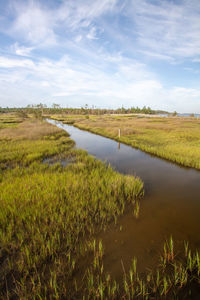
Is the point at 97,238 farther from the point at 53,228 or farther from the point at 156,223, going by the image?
the point at 156,223

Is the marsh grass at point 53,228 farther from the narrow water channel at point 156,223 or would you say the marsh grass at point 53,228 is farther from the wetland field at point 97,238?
the narrow water channel at point 156,223

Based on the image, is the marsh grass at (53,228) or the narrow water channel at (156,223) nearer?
the marsh grass at (53,228)

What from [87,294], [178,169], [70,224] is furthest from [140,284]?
[178,169]

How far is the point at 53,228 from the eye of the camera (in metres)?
4.64

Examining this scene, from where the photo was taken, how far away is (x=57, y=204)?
585cm

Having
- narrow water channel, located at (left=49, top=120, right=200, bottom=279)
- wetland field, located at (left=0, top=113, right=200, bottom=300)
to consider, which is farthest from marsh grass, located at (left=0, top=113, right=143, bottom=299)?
narrow water channel, located at (left=49, top=120, right=200, bottom=279)

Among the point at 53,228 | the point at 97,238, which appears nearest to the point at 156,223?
the point at 97,238

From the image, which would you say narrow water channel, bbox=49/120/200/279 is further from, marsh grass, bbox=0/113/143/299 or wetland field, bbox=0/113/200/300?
marsh grass, bbox=0/113/143/299

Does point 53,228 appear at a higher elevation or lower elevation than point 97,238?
higher

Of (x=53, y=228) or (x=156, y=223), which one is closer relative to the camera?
(x=53, y=228)

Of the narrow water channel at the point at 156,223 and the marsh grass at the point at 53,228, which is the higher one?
the marsh grass at the point at 53,228

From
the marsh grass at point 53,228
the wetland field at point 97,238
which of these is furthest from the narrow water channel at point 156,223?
the marsh grass at point 53,228

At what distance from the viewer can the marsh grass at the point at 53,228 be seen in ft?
10.5

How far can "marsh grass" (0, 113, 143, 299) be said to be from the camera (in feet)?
10.5
